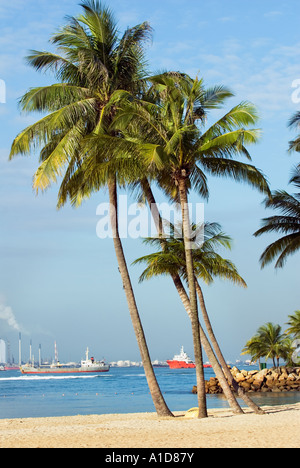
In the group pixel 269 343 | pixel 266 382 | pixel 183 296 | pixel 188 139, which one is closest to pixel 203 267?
pixel 183 296

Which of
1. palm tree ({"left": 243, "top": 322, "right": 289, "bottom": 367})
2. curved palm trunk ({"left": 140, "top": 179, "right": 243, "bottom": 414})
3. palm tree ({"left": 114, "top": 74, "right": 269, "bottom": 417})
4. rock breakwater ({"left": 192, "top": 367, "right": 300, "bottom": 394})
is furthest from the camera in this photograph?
palm tree ({"left": 243, "top": 322, "right": 289, "bottom": 367})

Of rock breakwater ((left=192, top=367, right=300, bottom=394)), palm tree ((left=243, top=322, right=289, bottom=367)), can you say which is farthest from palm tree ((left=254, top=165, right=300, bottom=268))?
palm tree ((left=243, top=322, right=289, bottom=367))

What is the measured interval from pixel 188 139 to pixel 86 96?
407cm

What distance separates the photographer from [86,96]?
19875 mm

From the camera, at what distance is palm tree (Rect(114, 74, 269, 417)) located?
57.9 feet

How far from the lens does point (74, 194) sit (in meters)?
20.9

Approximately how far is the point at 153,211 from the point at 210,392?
117ft

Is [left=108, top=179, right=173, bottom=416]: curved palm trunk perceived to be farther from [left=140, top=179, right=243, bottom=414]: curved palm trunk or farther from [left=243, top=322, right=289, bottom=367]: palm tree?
[left=243, top=322, right=289, bottom=367]: palm tree

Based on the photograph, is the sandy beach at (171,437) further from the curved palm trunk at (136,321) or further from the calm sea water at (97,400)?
the calm sea water at (97,400)

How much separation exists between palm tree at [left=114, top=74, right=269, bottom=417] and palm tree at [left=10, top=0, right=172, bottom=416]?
1.26 m

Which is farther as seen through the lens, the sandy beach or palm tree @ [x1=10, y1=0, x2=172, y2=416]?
palm tree @ [x1=10, y1=0, x2=172, y2=416]

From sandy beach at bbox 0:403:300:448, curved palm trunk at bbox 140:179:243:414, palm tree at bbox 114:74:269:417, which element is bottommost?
sandy beach at bbox 0:403:300:448

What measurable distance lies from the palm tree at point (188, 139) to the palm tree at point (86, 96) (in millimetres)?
1257

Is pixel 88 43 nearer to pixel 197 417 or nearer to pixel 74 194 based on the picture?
pixel 74 194
